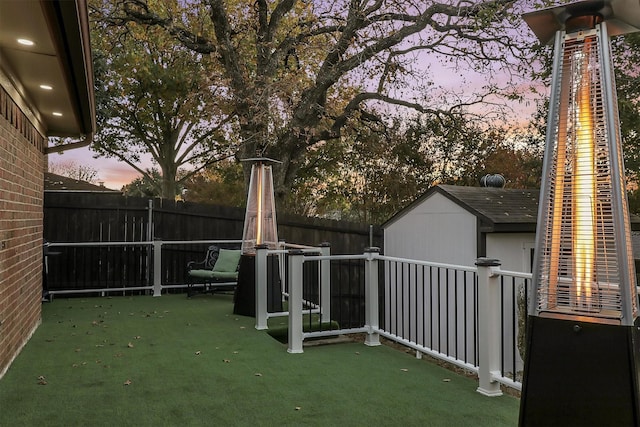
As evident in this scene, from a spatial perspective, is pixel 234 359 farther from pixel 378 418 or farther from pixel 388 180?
pixel 388 180

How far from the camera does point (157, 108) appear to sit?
1650 centimetres

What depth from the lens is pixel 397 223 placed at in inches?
361

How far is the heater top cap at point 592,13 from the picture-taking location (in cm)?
220

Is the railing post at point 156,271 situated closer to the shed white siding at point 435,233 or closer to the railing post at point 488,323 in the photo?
the shed white siding at point 435,233

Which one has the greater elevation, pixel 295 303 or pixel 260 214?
pixel 260 214

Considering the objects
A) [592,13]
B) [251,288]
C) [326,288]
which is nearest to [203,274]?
[251,288]

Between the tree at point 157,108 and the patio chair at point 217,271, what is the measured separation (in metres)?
4.38

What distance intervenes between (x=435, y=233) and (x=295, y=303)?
4275 mm

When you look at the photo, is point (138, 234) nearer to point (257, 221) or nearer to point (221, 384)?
point (257, 221)

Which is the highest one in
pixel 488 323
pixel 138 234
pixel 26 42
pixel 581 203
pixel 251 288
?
pixel 26 42

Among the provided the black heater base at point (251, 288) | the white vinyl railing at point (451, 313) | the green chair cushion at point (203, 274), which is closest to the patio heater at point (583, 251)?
the white vinyl railing at point (451, 313)

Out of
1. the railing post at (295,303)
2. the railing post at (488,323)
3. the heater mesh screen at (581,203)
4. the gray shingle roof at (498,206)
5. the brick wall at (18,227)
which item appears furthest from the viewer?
the gray shingle roof at (498,206)

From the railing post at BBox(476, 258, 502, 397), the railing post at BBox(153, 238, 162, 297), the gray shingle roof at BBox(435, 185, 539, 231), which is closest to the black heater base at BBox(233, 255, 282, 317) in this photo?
the railing post at BBox(153, 238, 162, 297)

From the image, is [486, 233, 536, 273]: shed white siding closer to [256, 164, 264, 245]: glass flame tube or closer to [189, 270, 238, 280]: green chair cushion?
[256, 164, 264, 245]: glass flame tube
